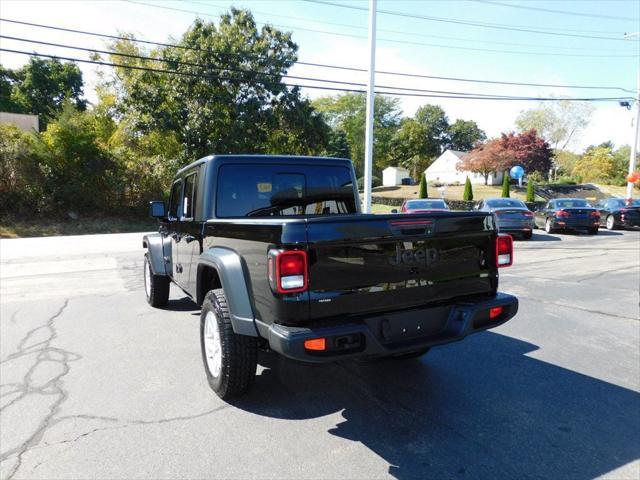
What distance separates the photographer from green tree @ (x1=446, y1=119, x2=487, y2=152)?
9562cm

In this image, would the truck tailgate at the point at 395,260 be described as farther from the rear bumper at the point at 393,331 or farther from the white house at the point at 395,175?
the white house at the point at 395,175

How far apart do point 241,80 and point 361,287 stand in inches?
883

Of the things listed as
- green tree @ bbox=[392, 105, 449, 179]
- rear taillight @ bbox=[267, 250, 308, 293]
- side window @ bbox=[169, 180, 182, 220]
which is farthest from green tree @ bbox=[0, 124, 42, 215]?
green tree @ bbox=[392, 105, 449, 179]

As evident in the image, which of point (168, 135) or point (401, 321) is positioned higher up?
point (168, 135)

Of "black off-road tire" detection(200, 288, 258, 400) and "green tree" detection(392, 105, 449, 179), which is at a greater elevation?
"green tree" detection(392, 105, 449, 179)

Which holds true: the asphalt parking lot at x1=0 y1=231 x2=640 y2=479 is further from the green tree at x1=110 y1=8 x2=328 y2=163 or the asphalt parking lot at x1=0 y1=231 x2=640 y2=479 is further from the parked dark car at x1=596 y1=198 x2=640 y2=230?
the green tree at x1=110 y1=8 x2=328 y2=163

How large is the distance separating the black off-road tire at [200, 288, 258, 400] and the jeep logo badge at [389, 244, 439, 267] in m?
1.23

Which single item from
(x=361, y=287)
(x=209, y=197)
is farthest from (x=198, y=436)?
(x=209, y=197)

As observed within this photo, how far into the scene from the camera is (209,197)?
159 inches

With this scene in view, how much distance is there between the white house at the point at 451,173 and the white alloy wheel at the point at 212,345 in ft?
208

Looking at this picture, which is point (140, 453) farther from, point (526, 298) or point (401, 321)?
point (526, 298)

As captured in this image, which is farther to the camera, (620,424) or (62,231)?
(62,231)

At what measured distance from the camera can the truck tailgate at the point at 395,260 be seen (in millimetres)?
2738

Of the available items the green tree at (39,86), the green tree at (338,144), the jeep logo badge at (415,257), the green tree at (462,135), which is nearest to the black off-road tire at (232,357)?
the jeep logo badge at (415,257)
